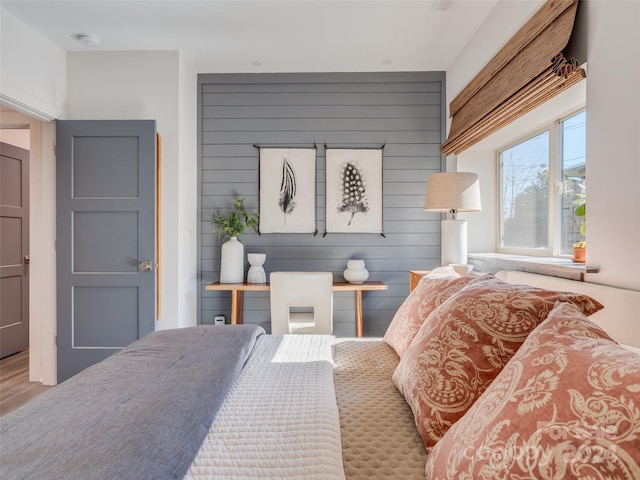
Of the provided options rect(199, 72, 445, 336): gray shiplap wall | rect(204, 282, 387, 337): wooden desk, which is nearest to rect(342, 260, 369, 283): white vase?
rect(204, 282, 387, 337): wooden desk

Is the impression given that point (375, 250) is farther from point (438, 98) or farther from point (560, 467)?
point (560, 467)

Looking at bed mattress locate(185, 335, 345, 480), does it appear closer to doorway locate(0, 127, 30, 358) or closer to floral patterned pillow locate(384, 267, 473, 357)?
floral patterned pillow locate(384, 267, 473, 357)

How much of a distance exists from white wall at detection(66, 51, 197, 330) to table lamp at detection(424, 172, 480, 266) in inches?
81.4

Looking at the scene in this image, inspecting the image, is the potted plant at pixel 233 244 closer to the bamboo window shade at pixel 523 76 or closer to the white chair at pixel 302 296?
the white chair at pixel 302 296

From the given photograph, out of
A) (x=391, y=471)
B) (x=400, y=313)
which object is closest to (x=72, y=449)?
(x=391, y=471)

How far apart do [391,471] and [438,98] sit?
3.19m

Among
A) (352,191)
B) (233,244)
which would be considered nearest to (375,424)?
(233,244)

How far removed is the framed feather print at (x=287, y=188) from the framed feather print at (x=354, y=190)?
17 centimetres

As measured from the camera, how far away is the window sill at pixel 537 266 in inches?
60.1

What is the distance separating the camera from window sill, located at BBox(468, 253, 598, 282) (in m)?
1.53

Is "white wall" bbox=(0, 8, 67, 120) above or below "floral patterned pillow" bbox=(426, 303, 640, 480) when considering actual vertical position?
above

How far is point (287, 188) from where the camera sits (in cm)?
319

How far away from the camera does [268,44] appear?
2713 millimetres

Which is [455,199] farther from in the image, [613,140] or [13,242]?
[13,242]
